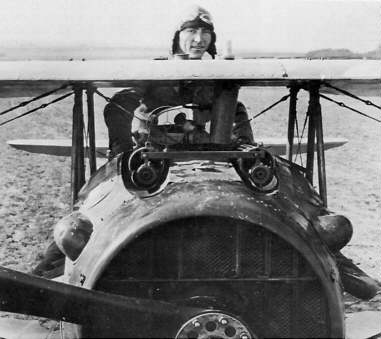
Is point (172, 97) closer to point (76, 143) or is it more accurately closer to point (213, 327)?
point (76, 143)

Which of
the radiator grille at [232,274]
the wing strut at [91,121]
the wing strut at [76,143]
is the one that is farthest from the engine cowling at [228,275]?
the wing strut at [91,121]

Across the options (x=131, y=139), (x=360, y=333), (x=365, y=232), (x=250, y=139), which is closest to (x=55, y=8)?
(x=131, y=139)

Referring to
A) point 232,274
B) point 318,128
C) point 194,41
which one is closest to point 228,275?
point 232,274

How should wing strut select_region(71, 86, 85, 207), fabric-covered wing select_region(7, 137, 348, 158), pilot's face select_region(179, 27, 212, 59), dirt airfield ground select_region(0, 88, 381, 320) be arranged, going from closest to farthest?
1. wing strut select_region(71, 86, 85, 207)
2. pilot's face select_region(179, 27, 212, 59)
3. dirt airfield ground select_region(0, 88, 381, 320)
4. fabric-covered wing select_region(7, 137, 348, 158)

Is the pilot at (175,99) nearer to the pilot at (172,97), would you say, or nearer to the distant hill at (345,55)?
the pilot at (172,97)

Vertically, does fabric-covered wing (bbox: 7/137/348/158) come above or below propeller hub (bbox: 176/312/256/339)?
above

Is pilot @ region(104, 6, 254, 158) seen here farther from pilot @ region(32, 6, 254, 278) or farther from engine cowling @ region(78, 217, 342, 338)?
Answer: engine cowling @ region(78, 217, 342, 338)

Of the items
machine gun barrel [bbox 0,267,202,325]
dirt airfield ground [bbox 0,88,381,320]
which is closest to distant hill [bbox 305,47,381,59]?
dirt airfield ground [bbox 0,88,381,320]
